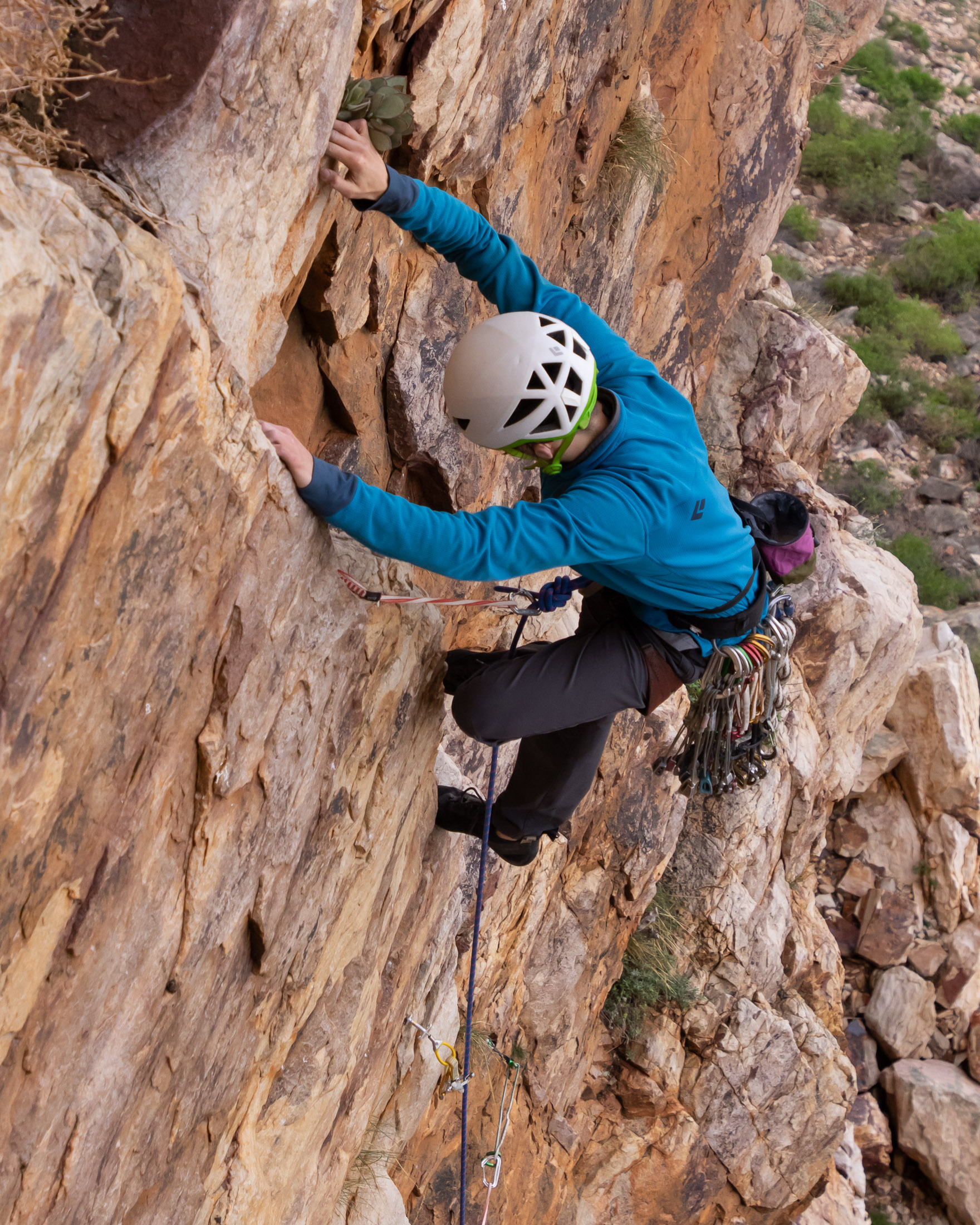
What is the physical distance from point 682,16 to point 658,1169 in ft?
28.7

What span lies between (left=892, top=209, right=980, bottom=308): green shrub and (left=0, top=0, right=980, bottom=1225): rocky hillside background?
1167 centimetres

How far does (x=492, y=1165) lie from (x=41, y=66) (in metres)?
6.39

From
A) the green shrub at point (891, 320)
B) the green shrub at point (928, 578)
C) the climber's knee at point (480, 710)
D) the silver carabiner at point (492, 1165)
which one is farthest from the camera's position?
the green shrub at point (891, 320)

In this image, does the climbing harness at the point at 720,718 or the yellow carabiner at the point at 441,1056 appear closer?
the climbing harness at the point at 720,718

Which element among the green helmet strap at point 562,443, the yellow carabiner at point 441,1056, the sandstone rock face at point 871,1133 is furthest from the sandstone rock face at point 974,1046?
the green helmet strap at point 562,443

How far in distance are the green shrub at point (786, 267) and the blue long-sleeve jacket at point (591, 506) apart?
14889 millimetres

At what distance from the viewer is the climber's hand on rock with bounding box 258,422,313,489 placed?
2.63 m

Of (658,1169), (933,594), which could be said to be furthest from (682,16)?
(933,594)

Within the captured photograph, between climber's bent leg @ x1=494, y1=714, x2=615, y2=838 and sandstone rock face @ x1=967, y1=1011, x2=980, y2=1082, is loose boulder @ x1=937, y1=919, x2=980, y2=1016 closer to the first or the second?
sandstone rock face @ x1=967, y1=1011, x2=980, y2=1082

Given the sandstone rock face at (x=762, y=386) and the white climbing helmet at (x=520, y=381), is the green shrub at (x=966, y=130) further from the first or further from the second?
the white climbing helmet at (x=520, y=381)

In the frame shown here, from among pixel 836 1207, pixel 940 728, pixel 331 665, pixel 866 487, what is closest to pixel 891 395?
pixel 866 487

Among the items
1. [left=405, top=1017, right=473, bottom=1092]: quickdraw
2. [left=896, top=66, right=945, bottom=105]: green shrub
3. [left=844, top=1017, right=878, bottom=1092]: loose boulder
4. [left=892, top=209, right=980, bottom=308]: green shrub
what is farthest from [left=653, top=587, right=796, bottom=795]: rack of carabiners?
[left=896, top=66, right=945, bottom=105]: green shrub

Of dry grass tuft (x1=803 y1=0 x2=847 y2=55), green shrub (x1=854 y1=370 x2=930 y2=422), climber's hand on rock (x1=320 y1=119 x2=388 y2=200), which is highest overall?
dry grass tuft (x1=803 y1=0 x2=847 y2=55)

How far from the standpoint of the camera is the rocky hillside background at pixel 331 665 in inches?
82.9
